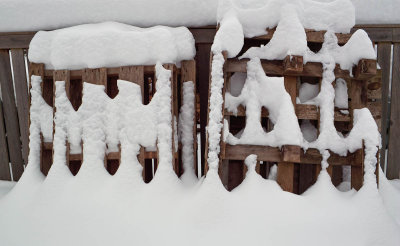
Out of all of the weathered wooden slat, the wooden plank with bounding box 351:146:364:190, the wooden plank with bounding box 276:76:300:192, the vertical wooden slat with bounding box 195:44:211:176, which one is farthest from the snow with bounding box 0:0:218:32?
the wooden plank with bounding box 351:146:364:190

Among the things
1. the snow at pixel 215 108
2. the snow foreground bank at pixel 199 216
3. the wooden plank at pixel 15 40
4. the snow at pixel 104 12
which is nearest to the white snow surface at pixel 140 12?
the snow at pixel 104 12

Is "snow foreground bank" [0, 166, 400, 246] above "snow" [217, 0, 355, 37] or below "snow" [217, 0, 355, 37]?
below

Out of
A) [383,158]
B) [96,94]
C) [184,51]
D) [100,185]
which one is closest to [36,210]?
[100,185]

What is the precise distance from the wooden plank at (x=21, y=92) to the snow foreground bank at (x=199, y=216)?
39.7 inches

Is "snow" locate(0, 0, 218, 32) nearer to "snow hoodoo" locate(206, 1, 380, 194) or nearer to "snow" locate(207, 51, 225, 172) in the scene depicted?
"snow hoodoo" locate(206, 1, 380, 194)

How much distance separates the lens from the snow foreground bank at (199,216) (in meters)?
1.53

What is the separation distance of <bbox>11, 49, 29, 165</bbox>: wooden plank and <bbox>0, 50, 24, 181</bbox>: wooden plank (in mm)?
65

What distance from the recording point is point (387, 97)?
246 centimetres

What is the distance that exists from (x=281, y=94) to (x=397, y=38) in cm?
150

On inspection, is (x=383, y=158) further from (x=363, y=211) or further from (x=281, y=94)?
(x=281, y=94)

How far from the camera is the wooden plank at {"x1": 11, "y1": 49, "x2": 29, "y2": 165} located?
2574 mm

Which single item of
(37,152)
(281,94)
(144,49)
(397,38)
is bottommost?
(37,152)

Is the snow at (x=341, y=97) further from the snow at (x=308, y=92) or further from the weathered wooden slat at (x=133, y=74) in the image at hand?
the weathered wooden slat at (x=133, y=74)

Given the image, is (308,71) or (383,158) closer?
(308,71)
